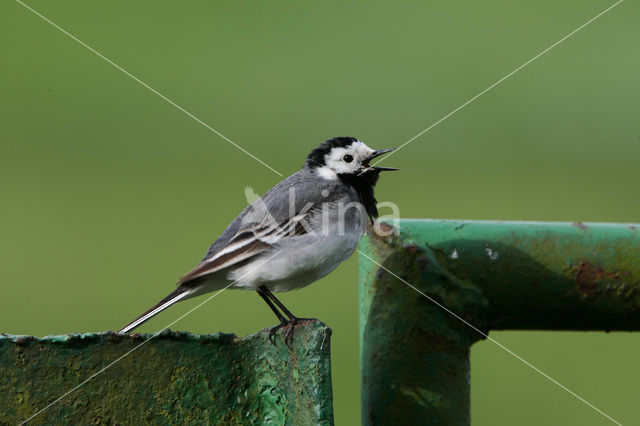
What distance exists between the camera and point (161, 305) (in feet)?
11.8

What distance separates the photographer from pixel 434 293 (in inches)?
101

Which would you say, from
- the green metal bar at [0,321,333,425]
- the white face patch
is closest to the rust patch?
the green metal bar at [0,321,333,425]

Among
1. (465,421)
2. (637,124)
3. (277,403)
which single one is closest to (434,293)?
(465,421)

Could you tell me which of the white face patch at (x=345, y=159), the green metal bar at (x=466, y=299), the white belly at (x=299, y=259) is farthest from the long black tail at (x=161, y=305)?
the green metal bar at (x=466, y=299)

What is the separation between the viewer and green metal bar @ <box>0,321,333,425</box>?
2072 millimetres

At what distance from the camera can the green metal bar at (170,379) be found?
6.80 feet

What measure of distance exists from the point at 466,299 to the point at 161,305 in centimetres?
149

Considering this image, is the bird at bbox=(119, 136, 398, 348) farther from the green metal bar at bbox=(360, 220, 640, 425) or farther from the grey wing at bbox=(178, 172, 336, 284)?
the green metal bar at bbox=(360, 220, 640, 425)

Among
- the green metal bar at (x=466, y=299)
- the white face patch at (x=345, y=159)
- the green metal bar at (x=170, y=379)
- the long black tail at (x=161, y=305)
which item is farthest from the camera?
the white face patch at (x=345, y=159)

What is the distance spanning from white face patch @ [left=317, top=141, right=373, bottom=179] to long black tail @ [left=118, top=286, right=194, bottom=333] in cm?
104

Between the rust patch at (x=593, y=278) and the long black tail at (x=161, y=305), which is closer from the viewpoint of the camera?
the rust patch at (x=593, y=278)

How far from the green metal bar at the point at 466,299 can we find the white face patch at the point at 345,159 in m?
1.83

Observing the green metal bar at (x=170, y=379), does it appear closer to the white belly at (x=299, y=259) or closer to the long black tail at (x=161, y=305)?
the long black tail at (x=161, y=305)

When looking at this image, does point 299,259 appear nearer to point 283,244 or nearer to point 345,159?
point 283,244
